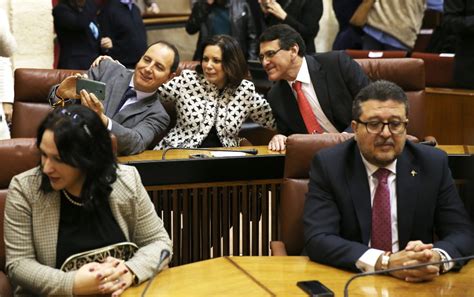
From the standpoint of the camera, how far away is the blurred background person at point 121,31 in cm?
659

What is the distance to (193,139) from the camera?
4758 mm

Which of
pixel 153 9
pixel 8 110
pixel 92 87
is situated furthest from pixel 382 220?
pixel 153 9

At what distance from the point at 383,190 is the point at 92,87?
1571mm

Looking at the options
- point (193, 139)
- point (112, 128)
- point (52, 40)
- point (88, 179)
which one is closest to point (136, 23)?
point (52, 40)

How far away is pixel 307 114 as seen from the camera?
4719 millimetres

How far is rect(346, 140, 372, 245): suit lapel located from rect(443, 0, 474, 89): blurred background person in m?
2.39

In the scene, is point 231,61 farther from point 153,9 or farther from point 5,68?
point 153,9

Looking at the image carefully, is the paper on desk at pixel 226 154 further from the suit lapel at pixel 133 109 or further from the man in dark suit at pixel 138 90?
the suit lapel at pixel 133 109

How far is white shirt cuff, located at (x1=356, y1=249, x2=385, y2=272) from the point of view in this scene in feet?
9.28

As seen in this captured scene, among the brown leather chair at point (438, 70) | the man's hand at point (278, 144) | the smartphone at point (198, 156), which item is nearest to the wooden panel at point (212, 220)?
A: the smartphone at point (198, 156)

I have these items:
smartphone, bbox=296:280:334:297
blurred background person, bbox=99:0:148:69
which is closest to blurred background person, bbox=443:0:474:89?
blurred background person, bbox=99:0:148:69

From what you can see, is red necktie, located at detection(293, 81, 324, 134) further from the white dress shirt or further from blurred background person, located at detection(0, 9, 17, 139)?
blurred background person, located at detection(0, 9, 17, 139)

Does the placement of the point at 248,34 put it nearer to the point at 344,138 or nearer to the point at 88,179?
the point at 344,138

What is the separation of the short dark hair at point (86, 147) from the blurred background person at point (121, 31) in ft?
12.9
